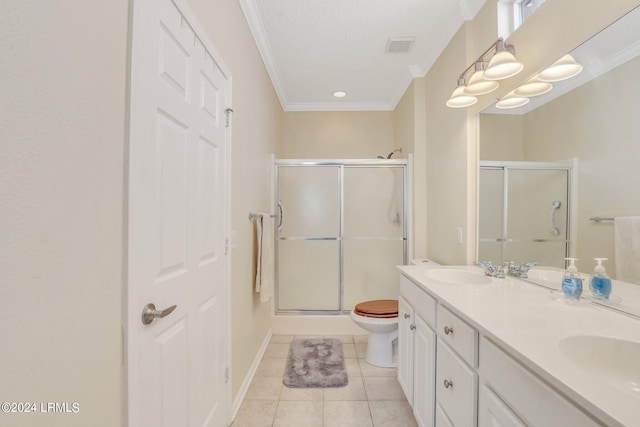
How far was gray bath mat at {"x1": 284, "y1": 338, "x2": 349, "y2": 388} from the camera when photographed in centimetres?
202

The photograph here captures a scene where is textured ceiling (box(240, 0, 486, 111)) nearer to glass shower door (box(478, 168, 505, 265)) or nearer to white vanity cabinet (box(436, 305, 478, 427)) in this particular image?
glass shower door (box(478, 168, 505, 265))

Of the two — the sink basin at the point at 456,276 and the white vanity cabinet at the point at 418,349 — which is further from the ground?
the sink basin at the point at 456,276

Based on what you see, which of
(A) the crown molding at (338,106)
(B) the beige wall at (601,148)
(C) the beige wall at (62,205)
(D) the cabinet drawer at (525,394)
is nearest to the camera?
(C) the beige wall at (62,205)

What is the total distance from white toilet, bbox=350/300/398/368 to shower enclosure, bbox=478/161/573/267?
858mm

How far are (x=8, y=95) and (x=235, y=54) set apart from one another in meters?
1.44

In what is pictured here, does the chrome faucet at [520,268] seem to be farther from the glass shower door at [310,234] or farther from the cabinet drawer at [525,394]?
the glass shower door at [310,234]

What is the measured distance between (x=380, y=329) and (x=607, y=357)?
5.01ft

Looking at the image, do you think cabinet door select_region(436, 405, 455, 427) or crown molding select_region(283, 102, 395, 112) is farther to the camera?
crown molding select_region(283, 102, 395, 112)

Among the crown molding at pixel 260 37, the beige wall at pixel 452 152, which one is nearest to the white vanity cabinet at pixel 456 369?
the beige wall at pixel 452 152

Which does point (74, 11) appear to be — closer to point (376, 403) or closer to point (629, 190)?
point (629, 190)

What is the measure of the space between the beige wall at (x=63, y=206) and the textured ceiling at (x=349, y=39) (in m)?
1.50

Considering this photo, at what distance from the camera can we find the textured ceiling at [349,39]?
186 cm

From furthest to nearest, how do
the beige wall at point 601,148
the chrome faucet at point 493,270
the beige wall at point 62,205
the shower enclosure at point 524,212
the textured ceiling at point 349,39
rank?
the textured ceiling at point 349,39, the chrome faucet at point 493,270, the shower enclosure at point 524,212, the beige wall at point 601,148, the beige wall at point 62,205

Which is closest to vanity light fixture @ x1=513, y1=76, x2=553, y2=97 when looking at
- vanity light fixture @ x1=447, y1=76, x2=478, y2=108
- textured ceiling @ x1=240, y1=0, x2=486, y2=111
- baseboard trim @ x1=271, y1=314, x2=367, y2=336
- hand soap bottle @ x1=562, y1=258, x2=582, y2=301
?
vanity light fixture @ x1=447, y1=76, x2=478, y2=108
